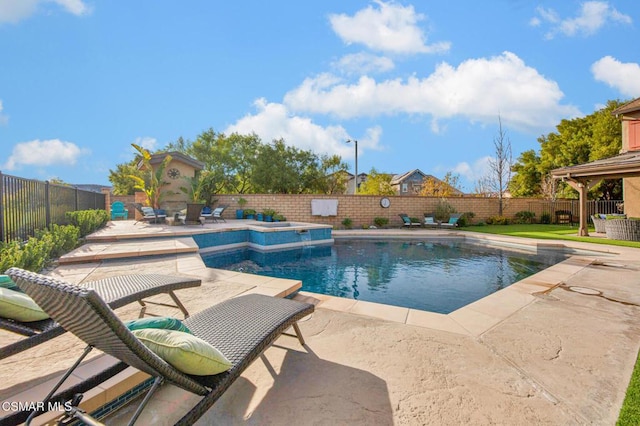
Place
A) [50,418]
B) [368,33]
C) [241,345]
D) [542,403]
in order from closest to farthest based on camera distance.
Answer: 1. [50,418]
2. [241,345]
3. [542,403]
4. [368,33]

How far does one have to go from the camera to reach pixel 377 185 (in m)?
26.0

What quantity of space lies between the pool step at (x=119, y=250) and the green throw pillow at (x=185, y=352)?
5.69m

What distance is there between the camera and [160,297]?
396cm

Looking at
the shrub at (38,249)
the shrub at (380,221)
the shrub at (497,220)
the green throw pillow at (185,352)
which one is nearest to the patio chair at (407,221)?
the shrub at (380,221)

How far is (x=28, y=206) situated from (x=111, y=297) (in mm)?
5881

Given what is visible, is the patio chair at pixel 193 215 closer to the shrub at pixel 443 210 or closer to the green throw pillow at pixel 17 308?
the green throw pillow at pixel 17 308

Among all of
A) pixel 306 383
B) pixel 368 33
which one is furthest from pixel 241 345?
pixel 368 33

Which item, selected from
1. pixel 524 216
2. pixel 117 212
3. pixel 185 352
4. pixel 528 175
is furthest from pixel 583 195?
pixel 117 212

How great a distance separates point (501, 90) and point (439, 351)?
23756 millimetres

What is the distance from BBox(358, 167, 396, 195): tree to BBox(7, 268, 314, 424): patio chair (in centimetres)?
2180

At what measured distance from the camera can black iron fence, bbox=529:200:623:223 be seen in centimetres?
1853

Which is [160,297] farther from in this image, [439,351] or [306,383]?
[439,351]

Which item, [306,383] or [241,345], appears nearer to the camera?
[241,345]

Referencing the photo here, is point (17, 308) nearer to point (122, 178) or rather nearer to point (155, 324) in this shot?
point (155, 324)
